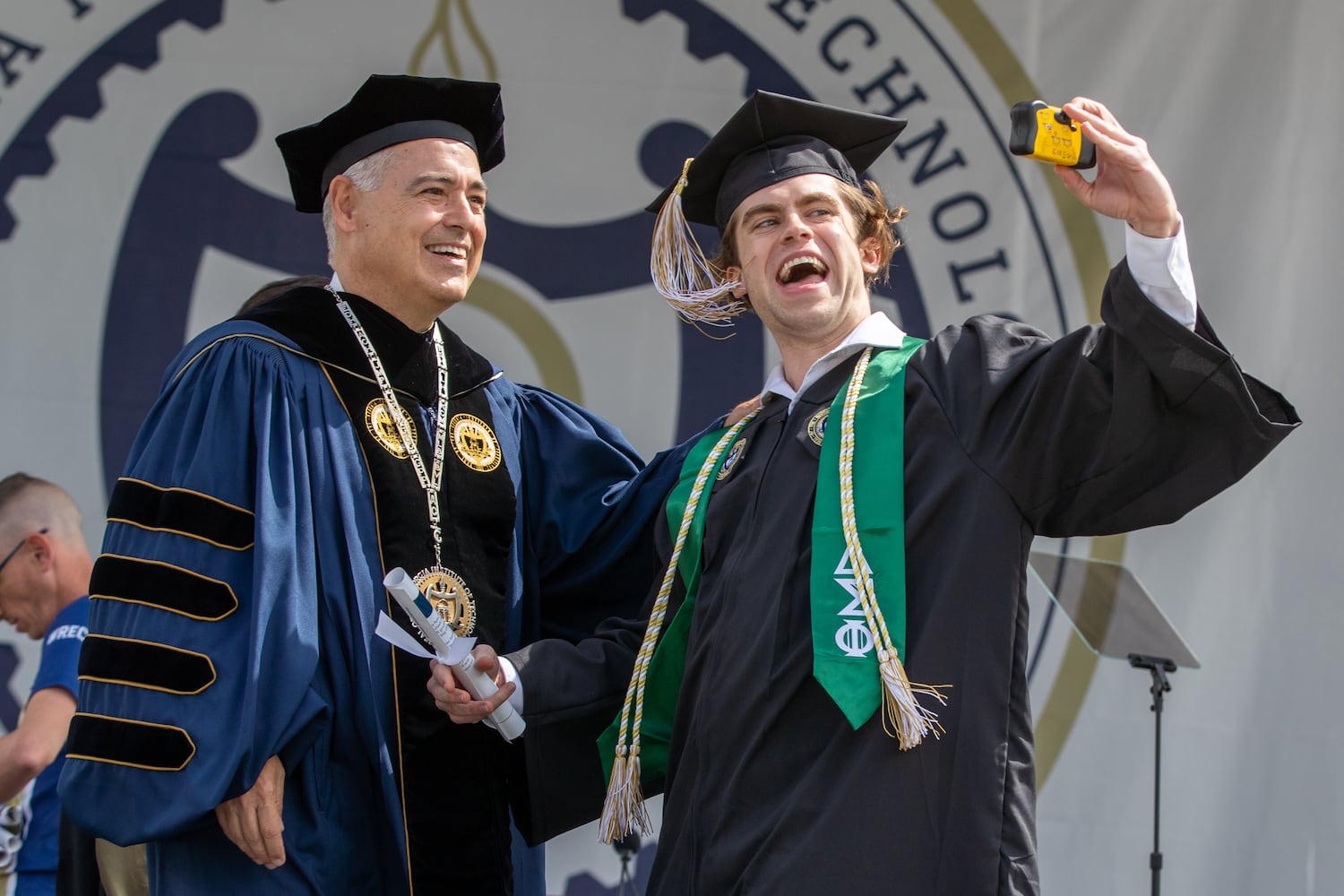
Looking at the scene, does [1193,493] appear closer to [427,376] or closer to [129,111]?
[427,376]

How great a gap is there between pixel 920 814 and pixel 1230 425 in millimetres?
710

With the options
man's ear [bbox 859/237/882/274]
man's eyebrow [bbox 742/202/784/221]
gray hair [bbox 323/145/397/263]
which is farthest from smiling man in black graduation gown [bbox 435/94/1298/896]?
gray hair [bbox 323/145/397/263]

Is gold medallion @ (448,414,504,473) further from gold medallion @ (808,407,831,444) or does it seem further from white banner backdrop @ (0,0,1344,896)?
white banner backdrop @ (0,0,1344,896)

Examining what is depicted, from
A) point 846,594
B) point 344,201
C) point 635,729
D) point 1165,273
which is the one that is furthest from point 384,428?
point 1165,273

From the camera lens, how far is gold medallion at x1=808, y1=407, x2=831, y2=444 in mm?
2453

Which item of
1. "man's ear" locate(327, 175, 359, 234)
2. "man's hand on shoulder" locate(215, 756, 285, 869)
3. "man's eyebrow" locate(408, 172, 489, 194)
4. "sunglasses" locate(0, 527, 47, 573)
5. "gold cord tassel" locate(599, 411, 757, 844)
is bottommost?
"man's hand on shoulder" locate(215, 756, 285, 869)

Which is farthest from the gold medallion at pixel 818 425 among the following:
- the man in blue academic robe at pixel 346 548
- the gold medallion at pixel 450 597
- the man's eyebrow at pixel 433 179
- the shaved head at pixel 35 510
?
the shaved head at pixel 35 510

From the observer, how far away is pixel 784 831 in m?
2.18

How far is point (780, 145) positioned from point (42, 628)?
2439mm

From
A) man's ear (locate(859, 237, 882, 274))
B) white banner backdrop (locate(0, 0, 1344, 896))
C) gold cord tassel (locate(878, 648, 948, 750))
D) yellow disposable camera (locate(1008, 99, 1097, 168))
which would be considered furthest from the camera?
white banner backdrop (locate(0, 0, 1344, 896))

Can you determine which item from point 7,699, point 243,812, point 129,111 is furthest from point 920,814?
point 129,111

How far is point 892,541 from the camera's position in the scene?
2.24 m

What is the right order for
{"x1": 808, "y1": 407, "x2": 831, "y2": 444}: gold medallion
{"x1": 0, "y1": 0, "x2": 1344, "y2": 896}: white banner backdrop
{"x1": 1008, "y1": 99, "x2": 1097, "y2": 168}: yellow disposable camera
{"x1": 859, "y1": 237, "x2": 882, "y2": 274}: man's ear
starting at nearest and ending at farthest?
1. {"x1": 1008, "y1": 99, "x2": 1097, "y2": 168}: yellow disposable camera
2. {"x1": 808, "y1": 407, "x2": 831, "y2": 444}: gold medallion
3. {"x1": 859, "y1": 237, "x2": 882, "y2": 274}: man's ear
4. {"x1": 0, "y1": 0, "x2": 1344, "y2": 896}: white banner backdrop

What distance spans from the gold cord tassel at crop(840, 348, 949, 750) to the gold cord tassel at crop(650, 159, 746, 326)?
887 mm
